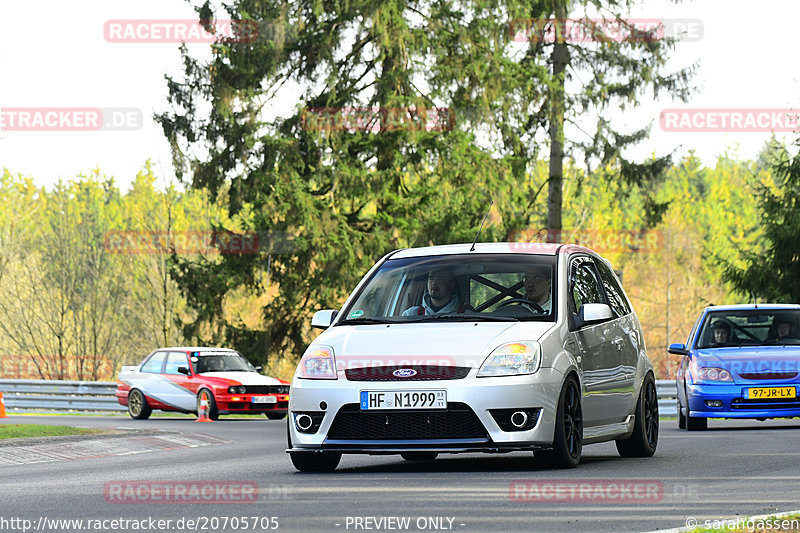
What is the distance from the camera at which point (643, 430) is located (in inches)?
503

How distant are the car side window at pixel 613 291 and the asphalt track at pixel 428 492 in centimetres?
141

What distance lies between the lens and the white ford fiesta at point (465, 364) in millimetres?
10219

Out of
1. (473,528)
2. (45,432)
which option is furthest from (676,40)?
(473,528)

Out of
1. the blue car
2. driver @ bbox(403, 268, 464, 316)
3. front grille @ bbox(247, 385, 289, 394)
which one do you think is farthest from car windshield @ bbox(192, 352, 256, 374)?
driver @ bbox(403, 268, 464, 316)

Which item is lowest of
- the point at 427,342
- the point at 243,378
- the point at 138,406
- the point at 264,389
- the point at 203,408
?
the point at 138,406

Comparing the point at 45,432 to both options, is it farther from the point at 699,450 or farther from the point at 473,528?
the point at 473,528

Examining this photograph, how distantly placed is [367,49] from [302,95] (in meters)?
2.19

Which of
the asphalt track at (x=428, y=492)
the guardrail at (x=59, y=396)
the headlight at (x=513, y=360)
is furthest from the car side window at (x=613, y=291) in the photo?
the guardrail at (x=59, y=396)

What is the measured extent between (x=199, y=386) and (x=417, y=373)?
1844 centimetres

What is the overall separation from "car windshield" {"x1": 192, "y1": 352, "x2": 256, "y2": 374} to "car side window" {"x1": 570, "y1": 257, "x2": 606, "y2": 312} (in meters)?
17.1

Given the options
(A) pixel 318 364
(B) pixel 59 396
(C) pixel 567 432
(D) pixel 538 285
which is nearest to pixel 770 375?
(D) pixel 538 285

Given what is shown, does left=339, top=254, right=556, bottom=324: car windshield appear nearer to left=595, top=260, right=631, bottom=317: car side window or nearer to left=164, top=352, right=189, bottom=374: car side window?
left=595, top=260, right=631, bottom=317: car side window

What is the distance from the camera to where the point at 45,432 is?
19.4 meters

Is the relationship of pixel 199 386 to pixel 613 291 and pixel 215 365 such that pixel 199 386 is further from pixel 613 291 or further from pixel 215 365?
pixel 613 291
